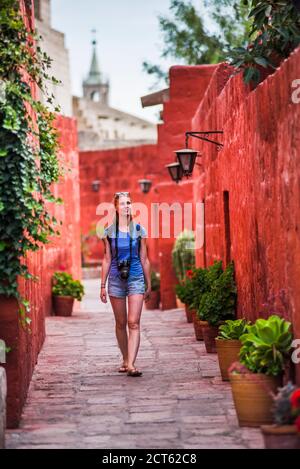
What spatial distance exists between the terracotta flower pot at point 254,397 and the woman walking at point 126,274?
222cm

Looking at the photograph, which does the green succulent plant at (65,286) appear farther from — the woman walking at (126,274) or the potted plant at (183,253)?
the woman walking at (126,274)

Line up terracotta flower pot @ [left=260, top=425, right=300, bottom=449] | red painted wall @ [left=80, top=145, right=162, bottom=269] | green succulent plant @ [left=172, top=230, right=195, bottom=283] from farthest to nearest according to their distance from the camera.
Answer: red painted wall @ [left=80, top=145, right=162, bottom=269]
green succulent plant @ [left=172, top=230, right=195, bottom=283]
terracotta flower pot @ [left=260, top=425, right=300, bottom=449]

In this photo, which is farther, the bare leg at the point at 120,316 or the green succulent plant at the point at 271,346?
the bare leg at the point at 120,316

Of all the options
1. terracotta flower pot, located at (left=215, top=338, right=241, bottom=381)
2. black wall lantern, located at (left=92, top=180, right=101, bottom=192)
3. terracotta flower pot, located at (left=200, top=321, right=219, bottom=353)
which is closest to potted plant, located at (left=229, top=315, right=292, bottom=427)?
terracotta flower pot, located at (left=215, top=338, right=241, bottom=381)

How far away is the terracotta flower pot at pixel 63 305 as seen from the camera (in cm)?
1482

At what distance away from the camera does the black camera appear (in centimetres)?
798

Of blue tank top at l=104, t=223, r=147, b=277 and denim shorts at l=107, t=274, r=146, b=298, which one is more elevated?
blue tank top at l=104, t=223, r=147, b=277

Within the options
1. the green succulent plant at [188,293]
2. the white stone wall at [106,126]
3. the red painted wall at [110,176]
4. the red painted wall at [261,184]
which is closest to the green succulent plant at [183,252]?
the green succulent plant at [188,293]

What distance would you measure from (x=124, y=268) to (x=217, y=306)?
1501 mm

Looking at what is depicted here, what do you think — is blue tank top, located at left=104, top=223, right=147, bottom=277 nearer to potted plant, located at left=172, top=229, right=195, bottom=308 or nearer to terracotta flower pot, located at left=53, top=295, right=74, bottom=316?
terracotta flower pot, located at left=53, top=295, right=74, bottom=316

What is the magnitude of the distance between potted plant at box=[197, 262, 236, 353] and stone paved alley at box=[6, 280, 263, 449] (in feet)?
0.89


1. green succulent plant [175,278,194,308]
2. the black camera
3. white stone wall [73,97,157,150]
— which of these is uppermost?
white stone wall [73,97,157,150]

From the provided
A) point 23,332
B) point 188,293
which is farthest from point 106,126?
point 23,332

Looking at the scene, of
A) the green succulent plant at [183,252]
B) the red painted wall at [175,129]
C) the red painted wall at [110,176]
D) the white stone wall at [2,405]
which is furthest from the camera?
the red painted wall at [110,176]
